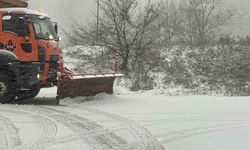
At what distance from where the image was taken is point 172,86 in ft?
73.8

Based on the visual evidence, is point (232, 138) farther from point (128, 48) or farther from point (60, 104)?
point (128, 48)

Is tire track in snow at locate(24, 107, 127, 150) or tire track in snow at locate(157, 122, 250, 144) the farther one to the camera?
tire track in snow at locate(157, 122, 250, 144)

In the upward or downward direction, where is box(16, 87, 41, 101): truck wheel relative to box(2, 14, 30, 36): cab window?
downward

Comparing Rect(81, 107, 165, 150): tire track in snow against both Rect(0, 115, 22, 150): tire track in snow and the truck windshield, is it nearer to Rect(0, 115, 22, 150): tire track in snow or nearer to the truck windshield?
Rect(0, 115, 22, 150): tire track in snow

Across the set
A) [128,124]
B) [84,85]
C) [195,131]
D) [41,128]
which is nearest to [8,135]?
[41,128]

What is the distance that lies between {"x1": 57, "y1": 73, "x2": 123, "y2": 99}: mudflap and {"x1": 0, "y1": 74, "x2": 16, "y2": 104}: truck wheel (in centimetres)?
Answer: 124

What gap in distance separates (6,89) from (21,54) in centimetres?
100

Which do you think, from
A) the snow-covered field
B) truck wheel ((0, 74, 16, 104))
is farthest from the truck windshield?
the snow-covered field

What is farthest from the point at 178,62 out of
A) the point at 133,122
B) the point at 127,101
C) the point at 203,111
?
the point at 133,122

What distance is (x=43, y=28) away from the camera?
13.7 m

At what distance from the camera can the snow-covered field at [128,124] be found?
8078 mm

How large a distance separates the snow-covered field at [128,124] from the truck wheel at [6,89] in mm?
604

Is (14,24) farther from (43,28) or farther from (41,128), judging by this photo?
(41,128)

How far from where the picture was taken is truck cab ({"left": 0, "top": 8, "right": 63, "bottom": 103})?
13.3 metres
